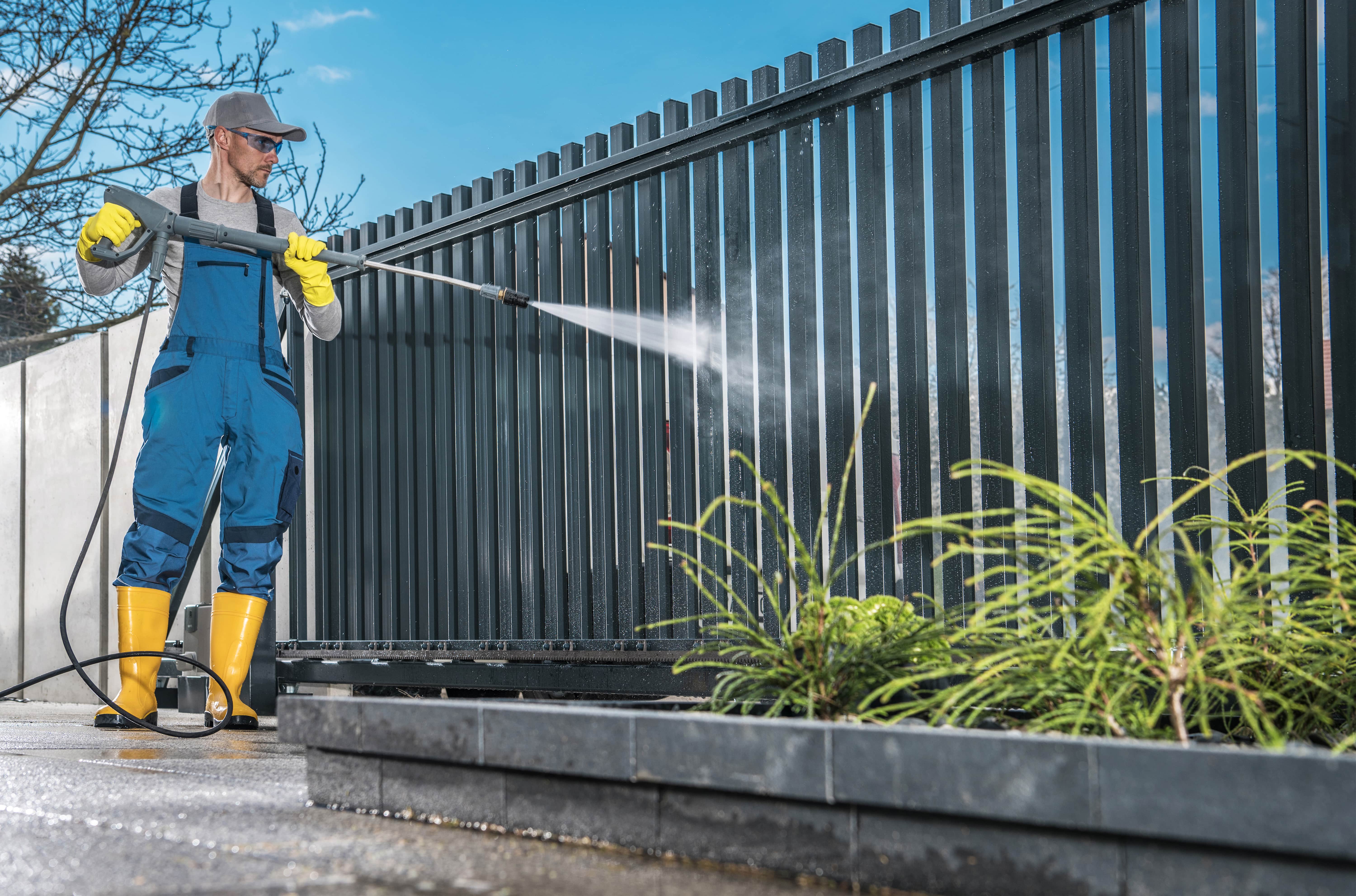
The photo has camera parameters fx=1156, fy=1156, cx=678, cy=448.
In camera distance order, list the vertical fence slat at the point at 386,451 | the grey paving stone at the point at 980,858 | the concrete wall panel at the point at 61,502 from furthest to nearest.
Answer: the concrete wall panel at the point at 61,502 → the vertical fence slat at the point at 386,451 → the grey paving stone at the point at 980,858

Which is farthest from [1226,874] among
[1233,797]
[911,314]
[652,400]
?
[652,400]

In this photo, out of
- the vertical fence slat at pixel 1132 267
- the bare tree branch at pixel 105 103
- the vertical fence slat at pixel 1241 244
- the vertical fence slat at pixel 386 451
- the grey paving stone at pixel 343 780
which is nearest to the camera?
the grey paving stone at pixel 343 780

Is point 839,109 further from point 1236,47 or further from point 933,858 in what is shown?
point 933,858

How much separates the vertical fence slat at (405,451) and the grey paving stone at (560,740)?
3.16 m

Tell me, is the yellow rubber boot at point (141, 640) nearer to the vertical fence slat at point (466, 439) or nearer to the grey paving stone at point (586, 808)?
the vertical fence slat at point (466, 439)

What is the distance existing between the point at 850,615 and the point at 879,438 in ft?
4.19

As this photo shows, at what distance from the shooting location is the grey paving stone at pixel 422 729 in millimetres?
1912

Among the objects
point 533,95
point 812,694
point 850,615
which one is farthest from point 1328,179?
point 533,95

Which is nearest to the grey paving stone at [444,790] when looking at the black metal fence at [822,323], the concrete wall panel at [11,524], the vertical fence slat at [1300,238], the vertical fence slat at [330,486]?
the black metal fence at [822,323]

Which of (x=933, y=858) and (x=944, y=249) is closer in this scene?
(x=933, y=858)

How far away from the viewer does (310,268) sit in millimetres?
4113

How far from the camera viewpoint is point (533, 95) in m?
51.9

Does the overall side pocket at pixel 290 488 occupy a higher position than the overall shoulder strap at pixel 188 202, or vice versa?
the overall shoulder strap at pixel 188 202

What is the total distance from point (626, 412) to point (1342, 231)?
2.30 m
